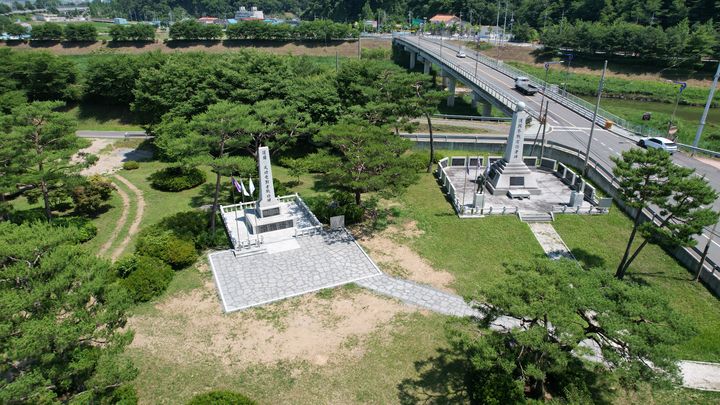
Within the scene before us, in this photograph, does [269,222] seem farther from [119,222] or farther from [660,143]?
[660,143]

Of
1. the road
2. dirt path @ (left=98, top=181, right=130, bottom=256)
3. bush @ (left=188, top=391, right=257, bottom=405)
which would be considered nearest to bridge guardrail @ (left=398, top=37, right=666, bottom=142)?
the road

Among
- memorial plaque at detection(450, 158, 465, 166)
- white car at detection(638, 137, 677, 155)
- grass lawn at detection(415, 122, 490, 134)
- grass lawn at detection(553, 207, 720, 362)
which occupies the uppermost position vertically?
white car at detection(638, 137, 677, 155)

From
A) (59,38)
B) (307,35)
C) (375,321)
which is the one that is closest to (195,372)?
(375,321)

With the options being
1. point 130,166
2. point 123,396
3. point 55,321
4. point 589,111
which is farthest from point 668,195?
point 130,166

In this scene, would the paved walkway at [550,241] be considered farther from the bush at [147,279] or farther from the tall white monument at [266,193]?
the bush at [147,279]

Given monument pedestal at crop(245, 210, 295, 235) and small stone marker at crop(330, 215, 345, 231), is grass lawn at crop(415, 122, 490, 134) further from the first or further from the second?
monument pedestal at crop(245, 210, 295, 235)

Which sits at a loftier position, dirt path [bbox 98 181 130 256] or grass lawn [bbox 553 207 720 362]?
dirt path [bbox 98 181 130 256]

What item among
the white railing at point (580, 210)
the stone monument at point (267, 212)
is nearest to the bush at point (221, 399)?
the stone monument at point (267, 212)
